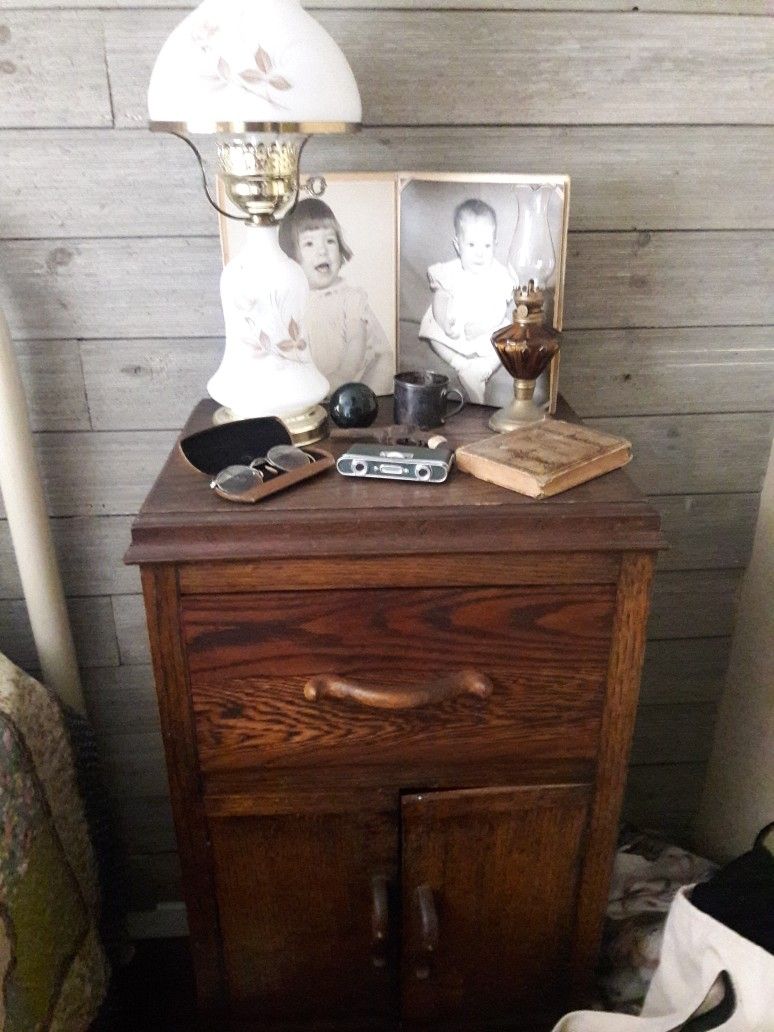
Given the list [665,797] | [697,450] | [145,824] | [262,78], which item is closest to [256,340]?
[262,78]

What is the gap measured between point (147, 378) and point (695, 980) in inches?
37.7

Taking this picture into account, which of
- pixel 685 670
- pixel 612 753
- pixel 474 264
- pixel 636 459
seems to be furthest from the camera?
pixel 685 670

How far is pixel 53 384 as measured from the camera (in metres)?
1.08

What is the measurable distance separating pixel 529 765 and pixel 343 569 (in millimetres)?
290

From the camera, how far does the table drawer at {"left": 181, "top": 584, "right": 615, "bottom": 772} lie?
29.4 inches

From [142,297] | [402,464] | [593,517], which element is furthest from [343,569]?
[142,297]

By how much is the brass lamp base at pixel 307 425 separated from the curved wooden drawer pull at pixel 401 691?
0.80 ft

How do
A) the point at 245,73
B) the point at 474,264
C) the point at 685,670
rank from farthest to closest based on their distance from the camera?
the point at 685,670 → the point at 474,264 → the point at 245,73

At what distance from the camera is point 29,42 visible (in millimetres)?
932

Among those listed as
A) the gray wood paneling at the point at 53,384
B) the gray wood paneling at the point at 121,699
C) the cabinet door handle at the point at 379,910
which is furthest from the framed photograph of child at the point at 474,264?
the gray wood paneling at the point at 121,699

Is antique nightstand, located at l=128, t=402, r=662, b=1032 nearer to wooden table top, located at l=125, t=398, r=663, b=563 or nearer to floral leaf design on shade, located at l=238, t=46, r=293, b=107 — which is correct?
wooden table top, located at l=125, t=398, r=663, b=563

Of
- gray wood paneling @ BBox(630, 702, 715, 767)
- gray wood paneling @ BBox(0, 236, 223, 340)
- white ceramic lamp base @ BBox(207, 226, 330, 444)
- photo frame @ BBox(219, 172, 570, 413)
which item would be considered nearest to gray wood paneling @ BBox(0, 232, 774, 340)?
gray wood paneling @ BBox(0, 236, 223, 340)

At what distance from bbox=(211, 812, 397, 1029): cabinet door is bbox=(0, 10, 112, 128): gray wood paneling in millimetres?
820

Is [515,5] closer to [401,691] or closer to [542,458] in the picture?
[542,458]
